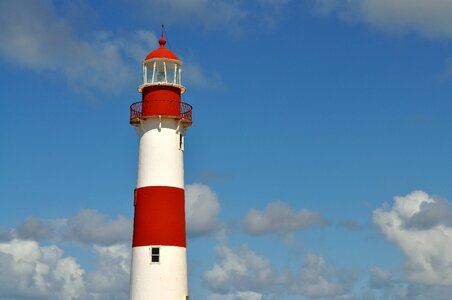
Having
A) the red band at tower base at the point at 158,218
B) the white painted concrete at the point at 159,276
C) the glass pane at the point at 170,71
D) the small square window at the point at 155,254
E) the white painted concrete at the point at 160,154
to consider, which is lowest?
the white painted concrete at the point at 159,276

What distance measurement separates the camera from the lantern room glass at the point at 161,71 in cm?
5372

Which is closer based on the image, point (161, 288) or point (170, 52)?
point (161, 288)

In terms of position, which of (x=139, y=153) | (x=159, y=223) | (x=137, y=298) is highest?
(x=139, y=153)

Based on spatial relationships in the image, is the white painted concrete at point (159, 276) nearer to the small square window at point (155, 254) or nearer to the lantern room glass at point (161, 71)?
the small square window at point (155, 254)

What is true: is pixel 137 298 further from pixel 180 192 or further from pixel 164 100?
pixel 164 100

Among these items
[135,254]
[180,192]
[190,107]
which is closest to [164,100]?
[190,107]

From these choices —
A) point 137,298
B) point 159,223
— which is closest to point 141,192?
point 159,223

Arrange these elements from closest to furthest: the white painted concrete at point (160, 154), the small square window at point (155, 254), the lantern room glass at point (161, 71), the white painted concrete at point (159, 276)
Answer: the white painted concrete at point (159, 276), the small square window at point (155, 254), the white painted concrete at point (160, 154), the lantern room glass at point (161, 71)

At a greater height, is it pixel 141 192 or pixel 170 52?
pixel 170 52

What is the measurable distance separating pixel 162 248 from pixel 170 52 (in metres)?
10.5

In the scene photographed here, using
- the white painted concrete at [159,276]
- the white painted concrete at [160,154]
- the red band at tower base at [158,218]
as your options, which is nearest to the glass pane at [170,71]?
the white painted concrete at [160,154]

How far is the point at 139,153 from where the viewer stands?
173ft

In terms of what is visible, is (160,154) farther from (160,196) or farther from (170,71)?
(170,71)

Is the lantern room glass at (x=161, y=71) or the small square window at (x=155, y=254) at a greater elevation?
the lantern room glass at (x=161, y=71)
